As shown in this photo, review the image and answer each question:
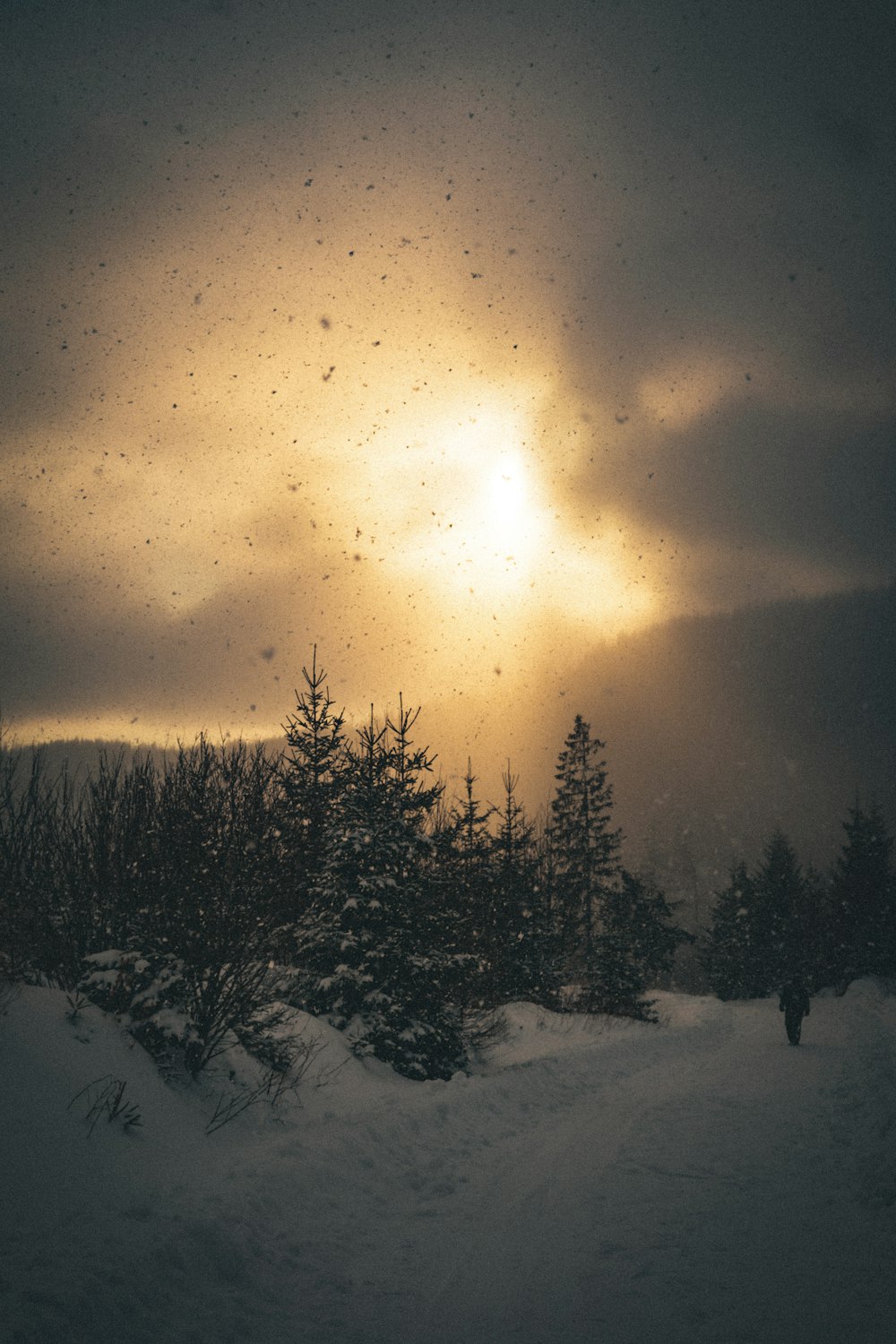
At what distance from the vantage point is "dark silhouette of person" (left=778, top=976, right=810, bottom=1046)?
17.7 meters

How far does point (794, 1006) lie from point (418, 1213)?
47.9 ft

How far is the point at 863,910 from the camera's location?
3728cm

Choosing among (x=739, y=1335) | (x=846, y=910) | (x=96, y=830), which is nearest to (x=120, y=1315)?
(x=739, y=1335)

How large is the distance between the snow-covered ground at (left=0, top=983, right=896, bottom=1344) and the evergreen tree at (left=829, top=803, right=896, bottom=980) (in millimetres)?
30892

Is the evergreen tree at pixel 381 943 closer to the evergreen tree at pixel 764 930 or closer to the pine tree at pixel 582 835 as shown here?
the pine tree at pixel 582 835

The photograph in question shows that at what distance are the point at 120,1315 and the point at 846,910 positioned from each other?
4234 centimetres

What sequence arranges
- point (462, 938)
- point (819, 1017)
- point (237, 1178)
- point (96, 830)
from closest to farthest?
point (237, 1178), point (96, 830), point (462, 938), point (819, 1017)

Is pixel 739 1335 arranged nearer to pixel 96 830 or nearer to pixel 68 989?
pixel 68 989

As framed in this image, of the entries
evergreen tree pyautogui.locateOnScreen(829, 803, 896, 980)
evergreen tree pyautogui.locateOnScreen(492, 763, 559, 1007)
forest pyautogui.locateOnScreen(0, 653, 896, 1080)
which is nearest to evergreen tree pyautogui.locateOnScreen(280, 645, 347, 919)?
forest pyautogui.locateOnScreen(0, 653, 896, 1080)

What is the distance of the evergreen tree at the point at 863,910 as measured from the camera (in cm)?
3622

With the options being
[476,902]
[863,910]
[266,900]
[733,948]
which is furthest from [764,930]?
[266,900]

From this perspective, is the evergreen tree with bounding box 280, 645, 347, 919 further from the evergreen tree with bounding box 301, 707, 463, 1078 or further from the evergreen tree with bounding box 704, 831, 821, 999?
the evergreen tree with bounding box 704, 831, 821, 999

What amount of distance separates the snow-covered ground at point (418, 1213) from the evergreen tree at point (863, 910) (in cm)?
3089

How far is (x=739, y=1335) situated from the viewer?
426 cm
